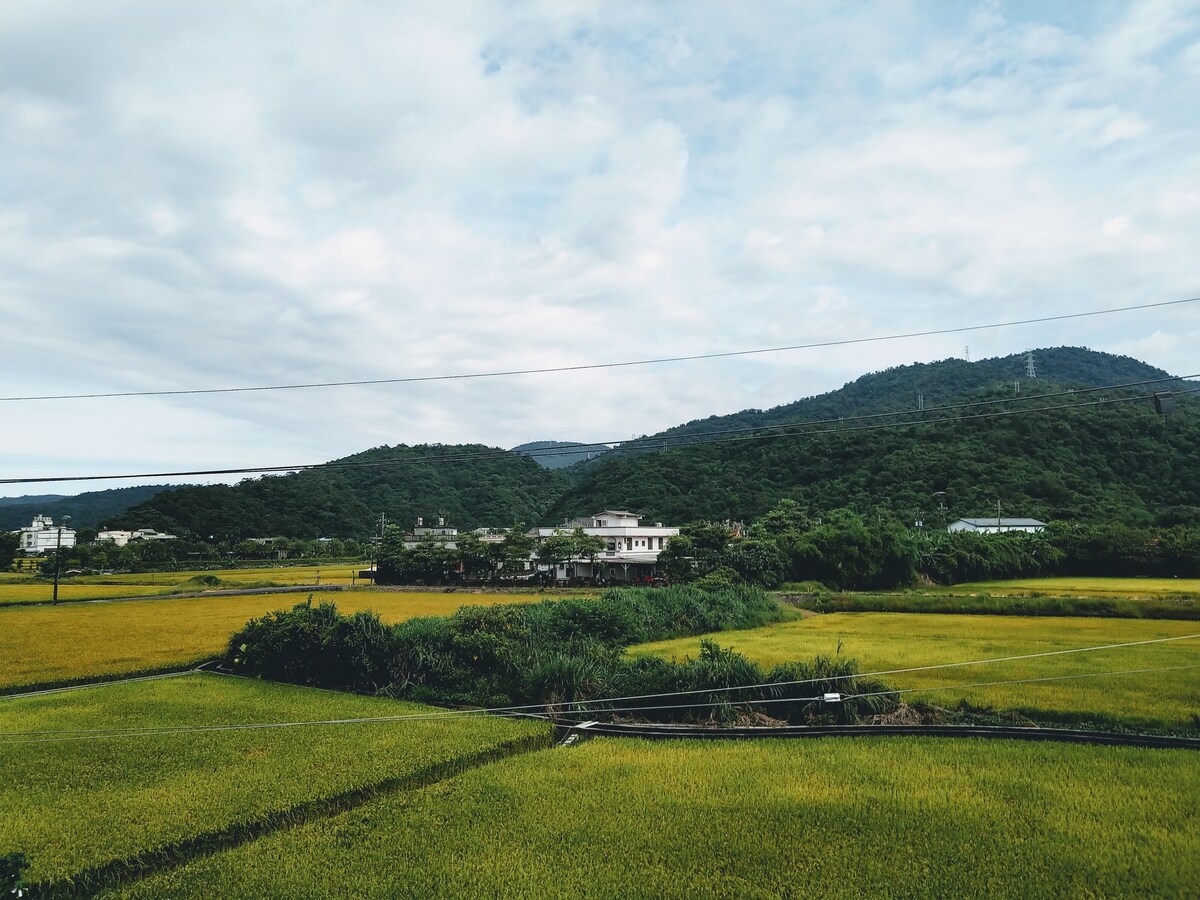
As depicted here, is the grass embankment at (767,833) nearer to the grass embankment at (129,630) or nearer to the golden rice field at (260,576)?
the grass embankment at (129,630)

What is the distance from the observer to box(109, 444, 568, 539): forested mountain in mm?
65500

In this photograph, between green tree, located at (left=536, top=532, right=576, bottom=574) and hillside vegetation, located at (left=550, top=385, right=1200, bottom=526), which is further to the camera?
green tree, located at (left=536, top=532, right=576, bottom=574)

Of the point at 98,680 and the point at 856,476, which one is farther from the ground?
the point at 856,476

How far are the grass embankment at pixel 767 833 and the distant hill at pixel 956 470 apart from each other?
24.5 m

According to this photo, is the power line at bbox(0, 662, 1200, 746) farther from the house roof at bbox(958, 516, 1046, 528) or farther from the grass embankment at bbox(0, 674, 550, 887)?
the house roof at bbox(958, 516, 1046, 528)

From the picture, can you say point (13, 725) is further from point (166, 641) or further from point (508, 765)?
point (166, 641)

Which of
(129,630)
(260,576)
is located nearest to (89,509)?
(260,576)

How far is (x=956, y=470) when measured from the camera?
55156mm

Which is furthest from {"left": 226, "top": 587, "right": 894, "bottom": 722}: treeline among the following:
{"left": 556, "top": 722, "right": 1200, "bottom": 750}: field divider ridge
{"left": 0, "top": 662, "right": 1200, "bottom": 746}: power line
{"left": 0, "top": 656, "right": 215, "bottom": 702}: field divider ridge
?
{"left": 0, "top": 656, "right": 215, "bottom": 702}: field divider ridge

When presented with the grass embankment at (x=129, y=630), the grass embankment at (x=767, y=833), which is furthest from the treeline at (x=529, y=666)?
the grass embankment at (x=129, y=630)

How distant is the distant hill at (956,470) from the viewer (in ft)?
150

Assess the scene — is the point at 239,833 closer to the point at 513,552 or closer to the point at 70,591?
the point at 70,591

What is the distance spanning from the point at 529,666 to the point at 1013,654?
467 inches

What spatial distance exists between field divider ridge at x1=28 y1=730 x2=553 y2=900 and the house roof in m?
51.4
